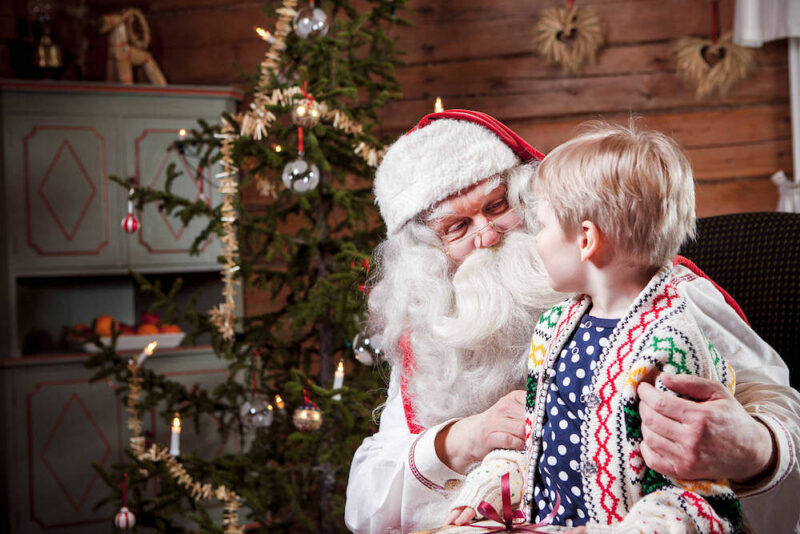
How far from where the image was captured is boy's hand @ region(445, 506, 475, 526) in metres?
0.95

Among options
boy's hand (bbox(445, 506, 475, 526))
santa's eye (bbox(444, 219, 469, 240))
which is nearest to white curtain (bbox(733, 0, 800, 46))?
santa's eye (bbox(444, 219, 469, 240))

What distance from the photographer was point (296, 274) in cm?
256

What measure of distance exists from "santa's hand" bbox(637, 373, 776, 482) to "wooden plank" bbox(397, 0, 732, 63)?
107 inches

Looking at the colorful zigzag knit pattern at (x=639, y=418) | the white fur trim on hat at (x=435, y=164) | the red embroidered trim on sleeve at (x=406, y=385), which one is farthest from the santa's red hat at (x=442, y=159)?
the colorful zigzag knit pattern at (x=639, y=418)

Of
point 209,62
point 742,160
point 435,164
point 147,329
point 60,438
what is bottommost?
point 60,438

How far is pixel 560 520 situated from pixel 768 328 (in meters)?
0.66

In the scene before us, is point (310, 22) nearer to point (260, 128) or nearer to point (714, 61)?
point (260, 128)

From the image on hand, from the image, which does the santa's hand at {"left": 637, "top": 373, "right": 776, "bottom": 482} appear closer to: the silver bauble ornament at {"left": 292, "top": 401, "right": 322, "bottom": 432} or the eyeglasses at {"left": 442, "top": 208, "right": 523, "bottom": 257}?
the eyeglasses at {"left": 442, "top": 208, "right": 523, "bottom": 257}

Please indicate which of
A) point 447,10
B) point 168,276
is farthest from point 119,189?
point 447,10

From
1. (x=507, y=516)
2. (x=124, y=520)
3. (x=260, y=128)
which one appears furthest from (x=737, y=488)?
(x=124, y=520)

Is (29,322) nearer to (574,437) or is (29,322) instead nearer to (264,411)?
(264,411)

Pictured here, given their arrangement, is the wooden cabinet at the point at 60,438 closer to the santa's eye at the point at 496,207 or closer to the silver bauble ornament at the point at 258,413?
the silver bauble ornament at the point at 258,413

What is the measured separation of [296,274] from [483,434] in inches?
60.4

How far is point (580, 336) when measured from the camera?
3.17ft
